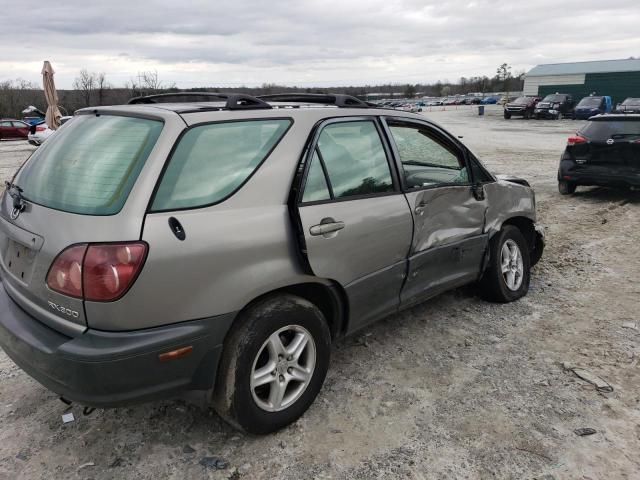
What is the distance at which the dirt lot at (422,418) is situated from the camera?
2535 millimetres

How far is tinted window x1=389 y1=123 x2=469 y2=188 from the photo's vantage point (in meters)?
3.47

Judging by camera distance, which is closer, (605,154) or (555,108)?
(605,154)

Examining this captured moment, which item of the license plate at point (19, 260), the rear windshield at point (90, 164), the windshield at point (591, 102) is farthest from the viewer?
the windshield at point (591, 102)

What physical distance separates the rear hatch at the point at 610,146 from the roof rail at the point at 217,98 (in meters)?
7.69

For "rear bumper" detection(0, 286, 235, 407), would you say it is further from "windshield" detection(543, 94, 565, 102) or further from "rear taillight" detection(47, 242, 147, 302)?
"windshield" detection(543, 94, 565, 102)

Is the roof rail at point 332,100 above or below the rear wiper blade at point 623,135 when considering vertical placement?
above

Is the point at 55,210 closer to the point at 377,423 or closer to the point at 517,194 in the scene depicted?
the point at 377,423

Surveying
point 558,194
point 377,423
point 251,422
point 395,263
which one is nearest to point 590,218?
point 558,194

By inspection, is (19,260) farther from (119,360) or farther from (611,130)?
(611,130)

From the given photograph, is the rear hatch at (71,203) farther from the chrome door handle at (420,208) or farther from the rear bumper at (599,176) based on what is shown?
the rear bumper at (599,176)

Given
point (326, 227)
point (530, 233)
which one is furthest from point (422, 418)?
point (530, 233)

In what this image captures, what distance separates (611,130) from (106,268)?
29.7 feet

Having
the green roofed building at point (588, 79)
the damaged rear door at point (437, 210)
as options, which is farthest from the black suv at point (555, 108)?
the damaged rear door at point (437, 210)

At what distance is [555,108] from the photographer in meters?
33.7
